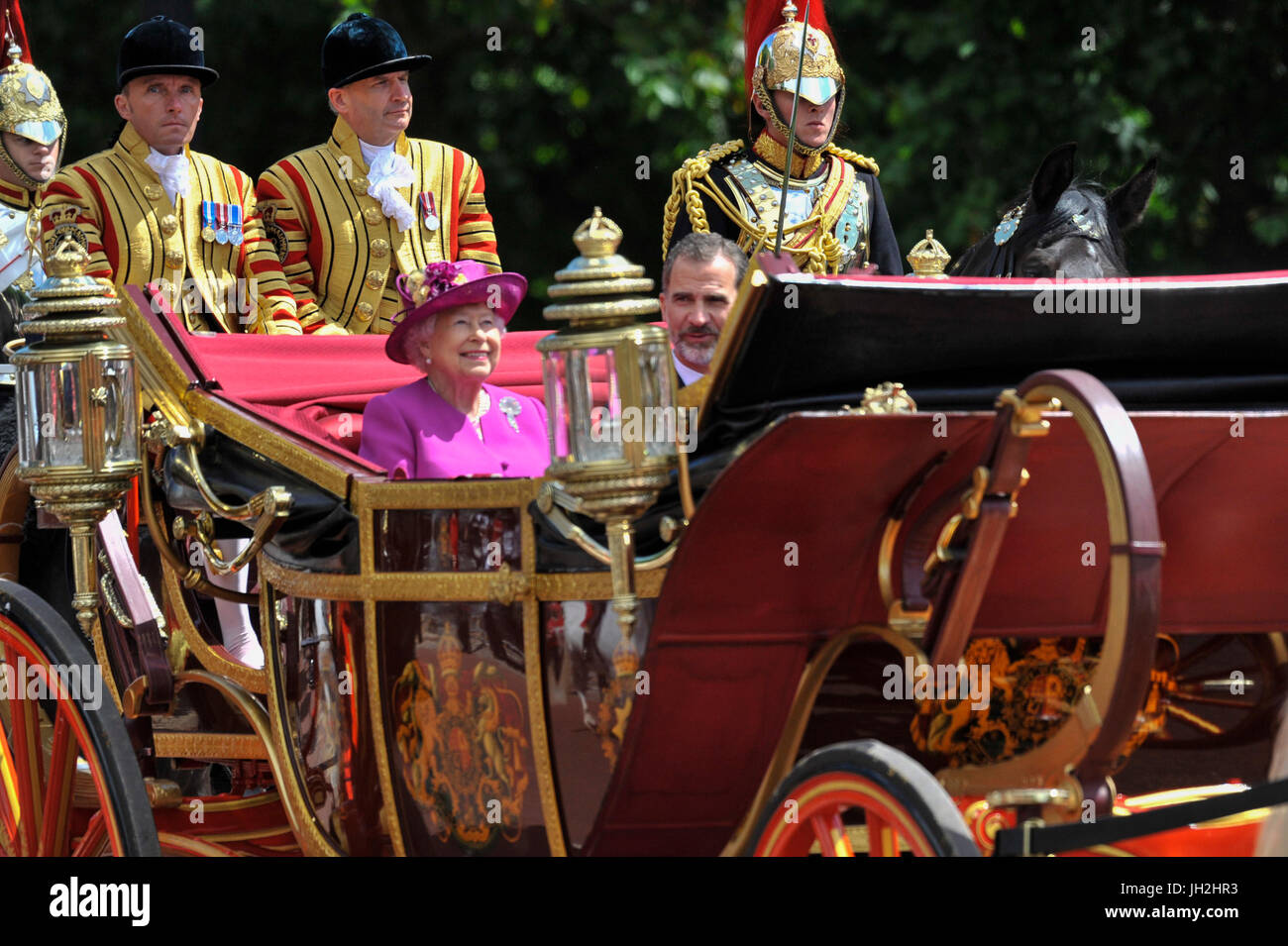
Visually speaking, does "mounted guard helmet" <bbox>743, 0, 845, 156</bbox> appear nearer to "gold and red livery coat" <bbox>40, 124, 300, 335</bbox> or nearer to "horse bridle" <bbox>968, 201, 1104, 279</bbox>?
"horse bridle" <bbox>968, 201, 1104, 279</bbox>

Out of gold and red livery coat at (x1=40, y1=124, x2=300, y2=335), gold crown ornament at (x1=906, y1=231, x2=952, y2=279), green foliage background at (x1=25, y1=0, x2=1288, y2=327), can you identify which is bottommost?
gold crown ornament at (x1=906, y1=231, x2=952, y2=279)

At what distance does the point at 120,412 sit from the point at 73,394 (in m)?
0.10

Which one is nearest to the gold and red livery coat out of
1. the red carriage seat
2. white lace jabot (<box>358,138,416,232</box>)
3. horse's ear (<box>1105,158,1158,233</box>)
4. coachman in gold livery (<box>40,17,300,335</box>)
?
coachman in gold livery (<box>40,17,300,335</box>)

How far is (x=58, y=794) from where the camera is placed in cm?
400

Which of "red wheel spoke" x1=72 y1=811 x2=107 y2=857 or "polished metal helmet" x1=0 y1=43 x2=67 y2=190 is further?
"polished metal helmet" x1=0 y1=43 x2=67 y2=190

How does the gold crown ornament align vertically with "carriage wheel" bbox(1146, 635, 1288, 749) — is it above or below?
above

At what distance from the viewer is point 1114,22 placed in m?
9.17

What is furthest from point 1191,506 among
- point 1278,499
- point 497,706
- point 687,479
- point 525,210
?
point 525,210

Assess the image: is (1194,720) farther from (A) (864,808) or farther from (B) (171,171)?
(B) (171,171)

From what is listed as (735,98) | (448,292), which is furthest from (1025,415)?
(735,98)

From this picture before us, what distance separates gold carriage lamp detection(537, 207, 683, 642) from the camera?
278cm

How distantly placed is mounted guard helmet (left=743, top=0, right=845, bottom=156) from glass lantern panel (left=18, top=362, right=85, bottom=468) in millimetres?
1723

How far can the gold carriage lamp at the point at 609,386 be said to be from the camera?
109 inches

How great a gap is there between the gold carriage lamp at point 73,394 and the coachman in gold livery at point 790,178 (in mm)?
1361
